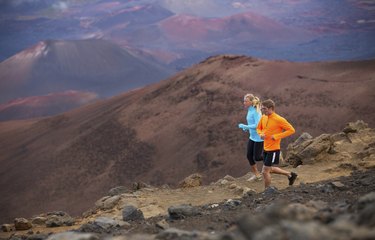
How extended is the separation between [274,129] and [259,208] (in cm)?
151

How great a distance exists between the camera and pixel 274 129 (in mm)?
5840

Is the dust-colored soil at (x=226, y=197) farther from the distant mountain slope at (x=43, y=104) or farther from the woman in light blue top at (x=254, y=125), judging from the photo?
the distant mountain slope at (x=43, y=104)

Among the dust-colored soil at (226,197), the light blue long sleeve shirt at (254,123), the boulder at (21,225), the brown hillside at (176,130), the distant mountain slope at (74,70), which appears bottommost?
the distant mountain slope at (74,70)

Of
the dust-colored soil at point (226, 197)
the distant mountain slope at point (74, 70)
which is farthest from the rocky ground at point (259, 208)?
the distant mountain slope at point (74, 70)

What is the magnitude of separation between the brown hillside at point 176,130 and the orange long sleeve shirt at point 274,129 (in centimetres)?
975

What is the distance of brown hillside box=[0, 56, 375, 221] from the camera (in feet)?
56.3

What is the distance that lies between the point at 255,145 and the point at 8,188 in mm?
16749

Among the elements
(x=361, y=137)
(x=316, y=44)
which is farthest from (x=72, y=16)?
(x=361, y=137)

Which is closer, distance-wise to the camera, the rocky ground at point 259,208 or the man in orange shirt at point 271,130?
the rocky ground at point 259,208

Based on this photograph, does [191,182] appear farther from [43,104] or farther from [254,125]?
[43,104]

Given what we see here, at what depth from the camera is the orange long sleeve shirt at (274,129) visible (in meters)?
5.78

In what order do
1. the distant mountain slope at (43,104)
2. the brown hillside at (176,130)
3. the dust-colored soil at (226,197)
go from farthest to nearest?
the distant mountain slope at (43,104), the brown hillside at (176,130), the dust-colored soil at (226,197)

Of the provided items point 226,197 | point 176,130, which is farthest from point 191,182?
point 176,130

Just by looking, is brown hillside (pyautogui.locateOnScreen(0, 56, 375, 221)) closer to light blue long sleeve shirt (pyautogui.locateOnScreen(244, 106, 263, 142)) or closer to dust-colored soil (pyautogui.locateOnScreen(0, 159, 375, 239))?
dust-colored soil (pyautogui.locateOnScreen(0, 159, 375, 239))
